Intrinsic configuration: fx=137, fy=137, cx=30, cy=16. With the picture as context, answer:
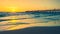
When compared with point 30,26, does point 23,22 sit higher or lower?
higher

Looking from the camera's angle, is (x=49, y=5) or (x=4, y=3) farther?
(x=49, y=5)

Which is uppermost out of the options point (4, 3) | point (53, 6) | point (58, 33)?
point (4, 3)

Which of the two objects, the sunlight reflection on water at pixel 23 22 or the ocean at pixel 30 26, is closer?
the ocean at pixel 30 26

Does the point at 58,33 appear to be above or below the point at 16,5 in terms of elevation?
below

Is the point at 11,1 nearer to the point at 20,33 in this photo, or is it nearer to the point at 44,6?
the point at 44,6

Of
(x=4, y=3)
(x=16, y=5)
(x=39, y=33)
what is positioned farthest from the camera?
(x=16, y=5)

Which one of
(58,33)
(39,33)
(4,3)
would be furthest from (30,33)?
(4,3)

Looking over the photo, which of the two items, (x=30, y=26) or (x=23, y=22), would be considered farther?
(x=23, y=22)

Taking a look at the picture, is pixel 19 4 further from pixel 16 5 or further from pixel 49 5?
pixel 49 5

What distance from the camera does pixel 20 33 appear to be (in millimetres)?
4402

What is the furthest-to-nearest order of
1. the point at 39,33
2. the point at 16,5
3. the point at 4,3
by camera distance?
the point at 16,5 → the point at 4,3 → the point at 39,33

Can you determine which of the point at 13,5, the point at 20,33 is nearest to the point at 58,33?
the point at 20,33

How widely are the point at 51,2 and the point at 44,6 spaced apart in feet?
1.47

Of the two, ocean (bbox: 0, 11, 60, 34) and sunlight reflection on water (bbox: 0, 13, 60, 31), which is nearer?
ocean (bbox: 0, 11, 60, 34)
